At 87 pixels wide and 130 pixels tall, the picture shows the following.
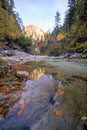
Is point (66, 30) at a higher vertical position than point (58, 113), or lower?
higher

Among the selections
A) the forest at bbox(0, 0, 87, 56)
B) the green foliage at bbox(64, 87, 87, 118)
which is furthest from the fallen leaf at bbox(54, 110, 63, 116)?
the forest at bbox(0, 0, 87, 56)

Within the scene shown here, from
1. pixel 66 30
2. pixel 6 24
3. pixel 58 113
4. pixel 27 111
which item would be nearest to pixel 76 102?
pixel 58 113

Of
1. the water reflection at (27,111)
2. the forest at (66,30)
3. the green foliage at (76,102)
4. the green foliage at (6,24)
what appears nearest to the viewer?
the water reflection at (27,111)

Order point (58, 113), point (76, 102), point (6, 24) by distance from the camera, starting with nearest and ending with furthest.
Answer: point (58, 113) → point (76, 102) → point (6, 24)

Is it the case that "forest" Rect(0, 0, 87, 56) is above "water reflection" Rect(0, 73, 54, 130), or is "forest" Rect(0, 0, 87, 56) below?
above

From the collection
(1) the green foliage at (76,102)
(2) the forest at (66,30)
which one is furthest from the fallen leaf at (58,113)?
(2) the forest at (66,30)

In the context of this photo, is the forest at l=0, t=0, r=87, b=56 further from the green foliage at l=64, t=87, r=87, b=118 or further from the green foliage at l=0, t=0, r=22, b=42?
the green foliage at l=64, t=87, r=87, b=118

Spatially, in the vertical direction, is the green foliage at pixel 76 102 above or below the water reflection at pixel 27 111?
above

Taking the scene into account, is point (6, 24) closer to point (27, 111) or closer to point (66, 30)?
point (27, 111)

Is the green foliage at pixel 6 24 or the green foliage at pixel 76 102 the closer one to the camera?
the green foliage at pixel 76 102

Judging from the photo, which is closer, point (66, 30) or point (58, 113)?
point (58, 113)

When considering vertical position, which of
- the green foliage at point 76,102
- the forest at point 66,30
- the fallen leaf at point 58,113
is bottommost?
the fallen leaf at point 58,113

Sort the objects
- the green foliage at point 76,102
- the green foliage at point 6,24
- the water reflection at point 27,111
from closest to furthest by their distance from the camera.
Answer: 1. the water reflection at point 27,111
2. the green foliage at point 76,102
3. the green foliage at point 6,24

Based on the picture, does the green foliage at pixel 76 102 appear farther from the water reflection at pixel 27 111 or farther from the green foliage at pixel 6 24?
the green foliage at pixel 6 24
